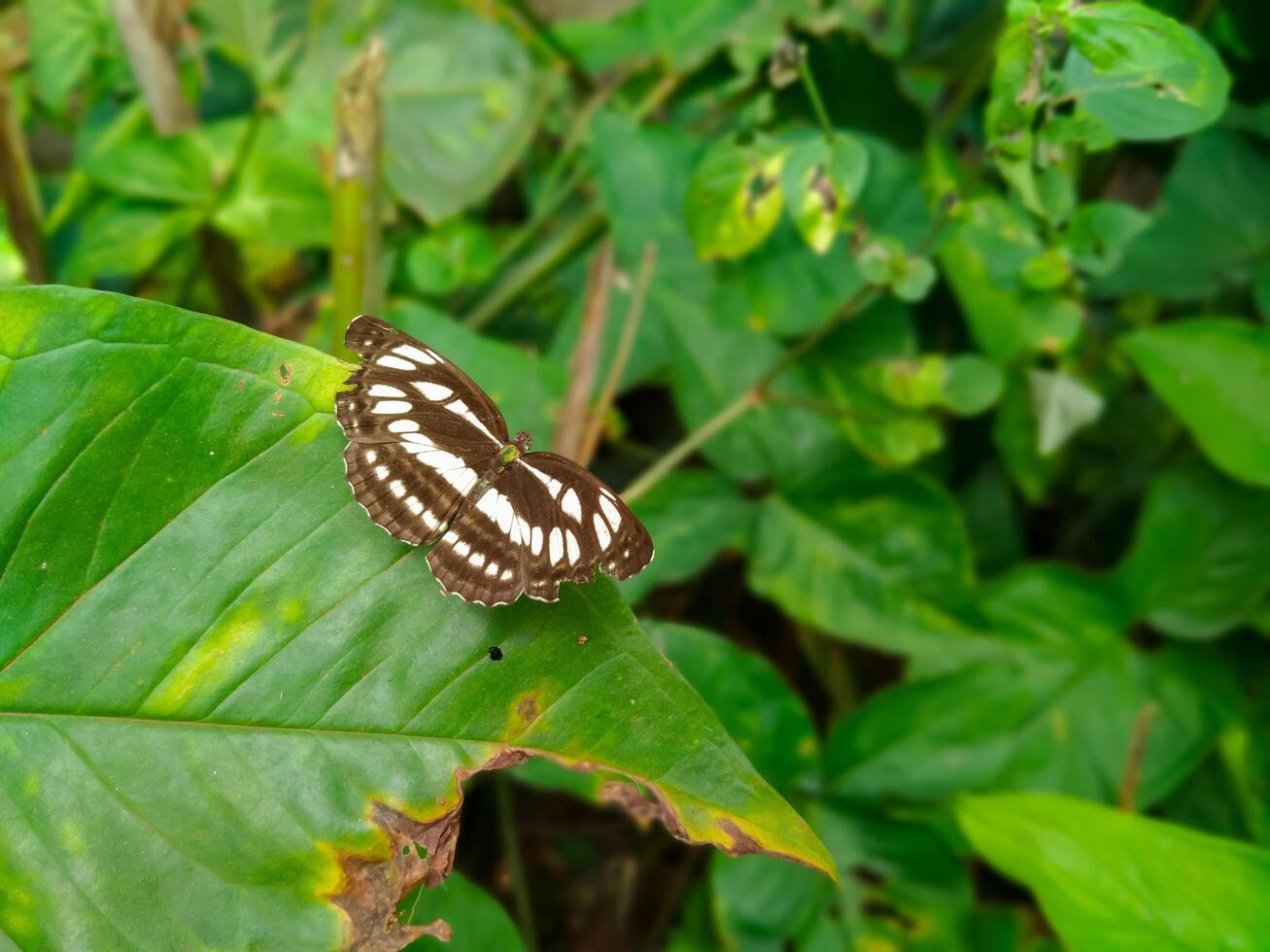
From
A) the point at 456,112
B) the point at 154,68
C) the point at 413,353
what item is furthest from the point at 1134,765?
the point at 154,68

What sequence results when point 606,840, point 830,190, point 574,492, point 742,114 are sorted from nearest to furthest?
1. point 574,492
2. point 830,190
3. point 742,114
4. point 606,840

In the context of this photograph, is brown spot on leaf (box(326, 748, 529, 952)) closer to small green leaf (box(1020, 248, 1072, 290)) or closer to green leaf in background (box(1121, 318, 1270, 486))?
small green leaf (box(1020, 248, 1072, 290))

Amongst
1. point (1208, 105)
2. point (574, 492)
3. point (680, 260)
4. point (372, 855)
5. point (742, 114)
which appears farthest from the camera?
point (680, 260)

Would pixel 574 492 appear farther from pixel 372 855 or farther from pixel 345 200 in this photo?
pixel 345 200

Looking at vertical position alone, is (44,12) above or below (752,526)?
above

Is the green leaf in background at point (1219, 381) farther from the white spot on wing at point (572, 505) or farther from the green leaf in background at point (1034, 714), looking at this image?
the white spot on wing at point (572, 505)

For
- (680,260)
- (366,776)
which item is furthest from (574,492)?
(680,260)
